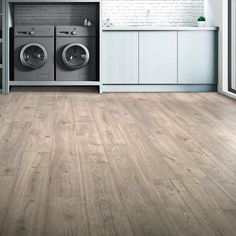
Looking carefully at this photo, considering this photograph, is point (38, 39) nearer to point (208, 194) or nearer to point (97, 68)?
point (97, 68)

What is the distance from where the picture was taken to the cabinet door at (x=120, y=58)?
8359 mm

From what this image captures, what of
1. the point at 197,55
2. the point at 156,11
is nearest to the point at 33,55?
the point at 156,11

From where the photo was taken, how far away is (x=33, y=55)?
8.41m

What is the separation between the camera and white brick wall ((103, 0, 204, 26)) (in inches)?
363

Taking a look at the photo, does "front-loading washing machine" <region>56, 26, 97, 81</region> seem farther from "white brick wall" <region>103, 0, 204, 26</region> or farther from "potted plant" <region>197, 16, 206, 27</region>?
"potted plant" <region>197, 16, 206, 27</region>

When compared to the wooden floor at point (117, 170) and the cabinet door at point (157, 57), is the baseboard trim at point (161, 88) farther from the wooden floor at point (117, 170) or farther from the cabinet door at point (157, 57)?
the wooden floor at point (117, 170)

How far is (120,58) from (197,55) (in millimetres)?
1046

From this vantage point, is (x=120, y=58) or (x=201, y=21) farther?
(x=201, y=21)

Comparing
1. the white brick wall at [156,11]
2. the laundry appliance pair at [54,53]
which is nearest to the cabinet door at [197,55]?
the white brick wall at [156,11]

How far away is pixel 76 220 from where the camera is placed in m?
2.80

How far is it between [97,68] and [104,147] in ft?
13.1

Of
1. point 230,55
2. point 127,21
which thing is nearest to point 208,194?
point 230,55

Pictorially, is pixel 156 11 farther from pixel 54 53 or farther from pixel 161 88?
pixel 54 53

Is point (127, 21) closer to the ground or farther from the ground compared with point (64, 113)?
farther from the ground
